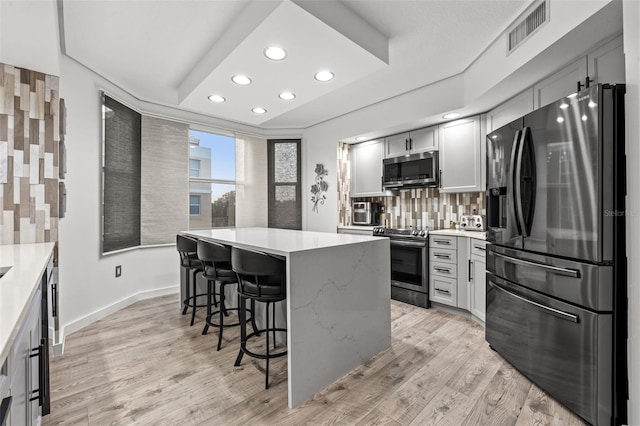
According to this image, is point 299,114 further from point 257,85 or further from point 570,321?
point 570,321

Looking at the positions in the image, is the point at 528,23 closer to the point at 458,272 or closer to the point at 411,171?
the point at 411,171

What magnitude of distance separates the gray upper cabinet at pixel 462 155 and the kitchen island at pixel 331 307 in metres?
1.60

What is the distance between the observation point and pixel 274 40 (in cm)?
215

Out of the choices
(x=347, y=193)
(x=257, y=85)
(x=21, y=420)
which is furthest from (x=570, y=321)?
(x=347, y=193)

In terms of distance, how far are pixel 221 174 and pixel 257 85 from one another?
6.98 ft

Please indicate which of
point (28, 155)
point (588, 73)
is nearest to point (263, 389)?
point (28, 155)

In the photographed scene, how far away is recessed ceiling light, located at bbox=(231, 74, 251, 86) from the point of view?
2720 mm

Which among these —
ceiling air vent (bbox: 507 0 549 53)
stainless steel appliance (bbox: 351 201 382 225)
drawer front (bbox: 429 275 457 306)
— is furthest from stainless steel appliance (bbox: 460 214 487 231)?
ceiling air vent (bbox: 507 0 549 53)

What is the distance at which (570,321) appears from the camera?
1686 millimetres

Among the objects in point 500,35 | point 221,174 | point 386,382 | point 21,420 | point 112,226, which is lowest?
point 386,382

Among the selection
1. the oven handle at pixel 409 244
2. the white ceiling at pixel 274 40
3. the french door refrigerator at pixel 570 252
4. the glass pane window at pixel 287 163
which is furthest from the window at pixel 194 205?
the french door refrigerator at pixel 570 252

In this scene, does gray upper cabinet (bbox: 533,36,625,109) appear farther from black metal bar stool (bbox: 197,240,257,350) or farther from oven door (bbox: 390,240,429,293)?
black metal bar stool (bbox: 197,240,257,350)

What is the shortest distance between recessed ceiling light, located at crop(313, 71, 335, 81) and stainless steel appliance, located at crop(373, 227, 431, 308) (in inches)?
74.0

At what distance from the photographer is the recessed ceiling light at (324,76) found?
2.64 m
